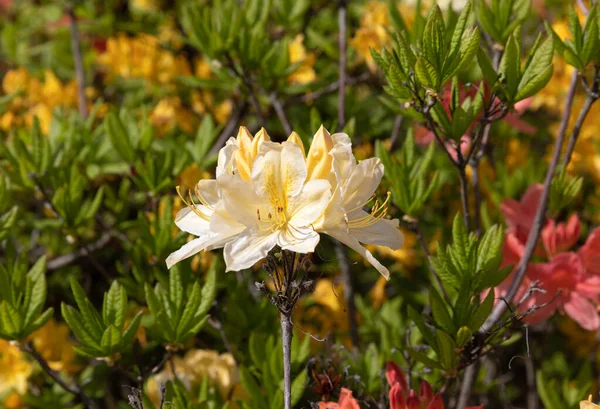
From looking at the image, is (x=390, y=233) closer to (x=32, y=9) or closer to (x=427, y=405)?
(x=427, y=405)

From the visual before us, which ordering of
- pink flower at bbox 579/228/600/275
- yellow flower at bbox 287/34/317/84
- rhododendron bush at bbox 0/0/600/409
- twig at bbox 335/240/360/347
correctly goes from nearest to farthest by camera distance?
rhododendron bush at bbox 0/0/600/409, pink flower at bbox 579/228/600/275, twig at bbox 335/240/360/347, yellow flower at bbox 287/34/317/84

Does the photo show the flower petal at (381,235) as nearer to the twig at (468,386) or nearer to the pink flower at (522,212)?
the twig at (468,386)

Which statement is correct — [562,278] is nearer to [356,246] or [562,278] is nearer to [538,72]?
[538,72]

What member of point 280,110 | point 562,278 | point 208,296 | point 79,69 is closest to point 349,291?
point 280,110

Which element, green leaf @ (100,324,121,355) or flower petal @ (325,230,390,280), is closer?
flower petal @ (325,230,390,280)

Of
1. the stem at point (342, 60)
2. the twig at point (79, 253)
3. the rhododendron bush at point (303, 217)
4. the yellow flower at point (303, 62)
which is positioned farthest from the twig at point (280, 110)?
the twig at point (79, 253)

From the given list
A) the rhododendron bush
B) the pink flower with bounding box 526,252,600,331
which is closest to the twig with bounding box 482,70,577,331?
the rhododendron bush

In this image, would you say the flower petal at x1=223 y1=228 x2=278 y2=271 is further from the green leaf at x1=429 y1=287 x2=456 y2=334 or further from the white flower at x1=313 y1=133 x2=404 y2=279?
the green leaf at x1=429 y1=287 x2=456 y2=334
